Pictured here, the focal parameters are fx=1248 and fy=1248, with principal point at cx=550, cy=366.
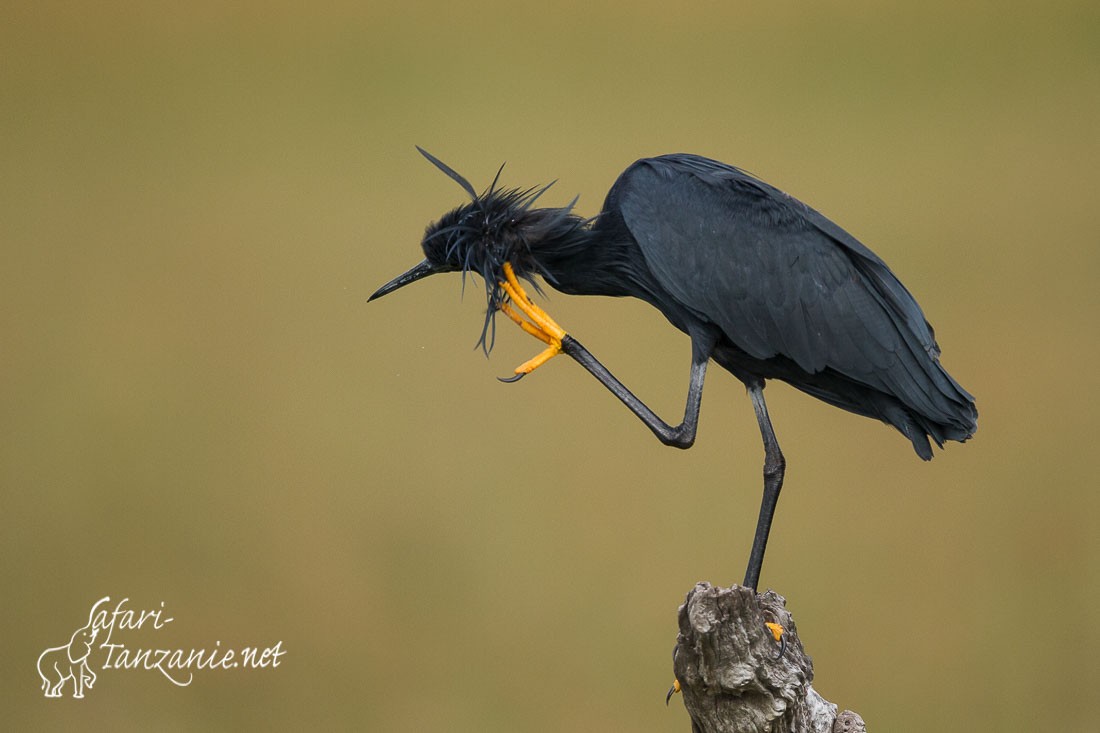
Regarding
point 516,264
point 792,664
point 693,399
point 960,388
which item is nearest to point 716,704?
point 792,664

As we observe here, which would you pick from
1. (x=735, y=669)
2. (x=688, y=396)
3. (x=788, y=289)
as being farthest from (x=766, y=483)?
(x=735, y=669)

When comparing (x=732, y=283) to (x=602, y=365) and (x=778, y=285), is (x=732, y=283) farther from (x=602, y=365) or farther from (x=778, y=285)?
(x=602, y=365)

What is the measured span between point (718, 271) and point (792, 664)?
825mm

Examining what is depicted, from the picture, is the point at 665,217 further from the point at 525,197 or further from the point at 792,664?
the point at 792,664

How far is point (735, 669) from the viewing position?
2.39 m

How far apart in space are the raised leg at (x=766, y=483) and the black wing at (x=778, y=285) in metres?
0.21

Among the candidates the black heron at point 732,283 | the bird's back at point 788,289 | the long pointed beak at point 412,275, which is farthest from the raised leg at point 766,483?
the long pointed beak at point 412,275

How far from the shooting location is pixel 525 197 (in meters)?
2.82

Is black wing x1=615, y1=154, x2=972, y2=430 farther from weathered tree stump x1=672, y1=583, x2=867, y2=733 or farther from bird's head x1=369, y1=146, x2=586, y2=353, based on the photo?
weathered tree stump x1=672, y1=583, x2=867, y2=733

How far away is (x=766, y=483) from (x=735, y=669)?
1.87 ft

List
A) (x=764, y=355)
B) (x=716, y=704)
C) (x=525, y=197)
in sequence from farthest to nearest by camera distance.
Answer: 1. (x=525, y=197)
2. (x=764, y=355)
3. (x=716, y=704)

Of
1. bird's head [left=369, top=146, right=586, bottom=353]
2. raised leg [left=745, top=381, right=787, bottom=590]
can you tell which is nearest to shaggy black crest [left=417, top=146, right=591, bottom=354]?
bird's head [left=369, top=146, right=586, bottom=353]

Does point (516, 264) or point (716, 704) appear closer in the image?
point (716, 704)

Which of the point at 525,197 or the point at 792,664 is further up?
the point at 525,197
